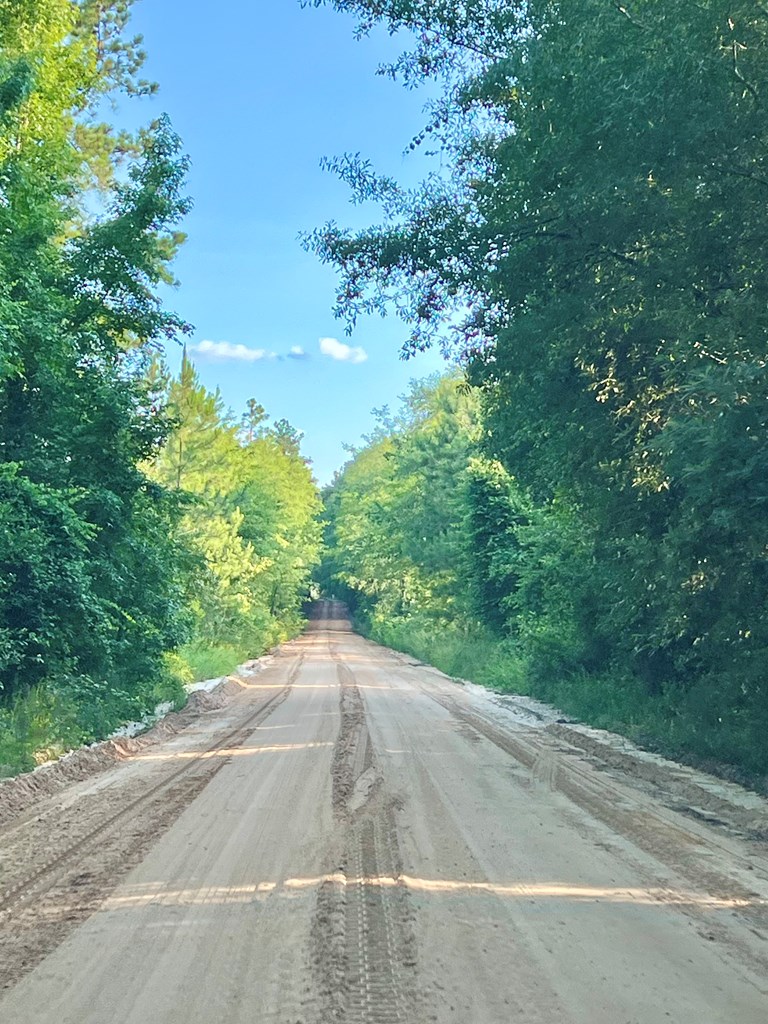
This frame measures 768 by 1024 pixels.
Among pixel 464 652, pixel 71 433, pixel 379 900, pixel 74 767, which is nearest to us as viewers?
pixel 379 900

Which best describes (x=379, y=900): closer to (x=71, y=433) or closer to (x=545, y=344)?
(x=545, y=344)

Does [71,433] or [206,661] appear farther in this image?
[206,661]

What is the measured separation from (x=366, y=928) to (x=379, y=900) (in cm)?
46

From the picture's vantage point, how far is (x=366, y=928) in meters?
4.60

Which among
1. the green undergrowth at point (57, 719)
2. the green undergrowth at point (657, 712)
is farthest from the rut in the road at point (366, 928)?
the green undergrowth at point (657, 712)

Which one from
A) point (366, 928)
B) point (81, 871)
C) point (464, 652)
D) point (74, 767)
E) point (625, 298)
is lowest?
point (74, 767)

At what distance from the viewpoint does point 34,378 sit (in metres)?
12.3

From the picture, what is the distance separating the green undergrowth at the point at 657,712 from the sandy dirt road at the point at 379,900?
4.76ft

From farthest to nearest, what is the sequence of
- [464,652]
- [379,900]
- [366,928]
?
[464,652] → [379,900] → [366,928]

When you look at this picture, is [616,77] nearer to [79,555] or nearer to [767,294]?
[767,294]

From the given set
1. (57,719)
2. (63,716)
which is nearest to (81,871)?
(57,719)

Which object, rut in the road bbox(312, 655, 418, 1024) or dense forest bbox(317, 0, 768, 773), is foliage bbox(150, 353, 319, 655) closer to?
dense forest bbox(317, 0, 768, 773)

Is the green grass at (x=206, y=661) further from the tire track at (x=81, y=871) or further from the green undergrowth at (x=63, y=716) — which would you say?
the tire track at (x=81, y=871)

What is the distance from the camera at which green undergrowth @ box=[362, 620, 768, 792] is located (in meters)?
9.90
